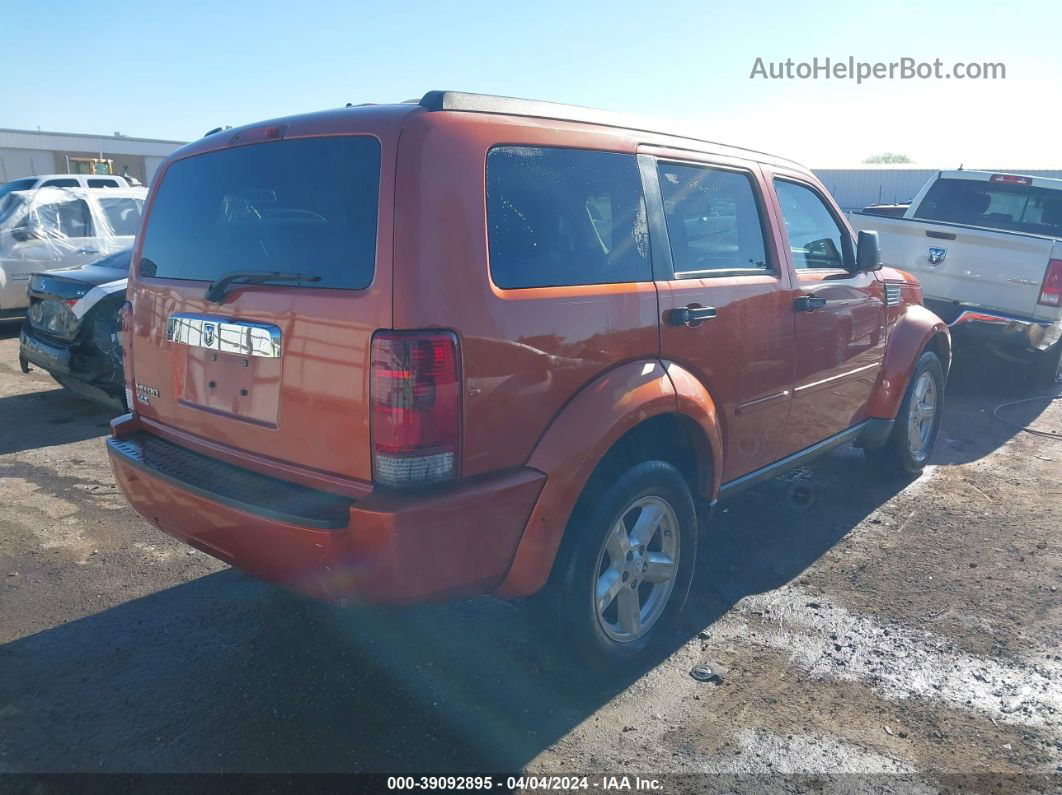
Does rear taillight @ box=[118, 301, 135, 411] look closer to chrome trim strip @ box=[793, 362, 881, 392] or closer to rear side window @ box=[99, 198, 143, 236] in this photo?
chrome trim strip @ box=[793, 362, 881, 392]

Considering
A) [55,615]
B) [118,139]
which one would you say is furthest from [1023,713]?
[118,139]

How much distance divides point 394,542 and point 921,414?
4.45 m

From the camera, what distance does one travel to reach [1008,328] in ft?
23.3

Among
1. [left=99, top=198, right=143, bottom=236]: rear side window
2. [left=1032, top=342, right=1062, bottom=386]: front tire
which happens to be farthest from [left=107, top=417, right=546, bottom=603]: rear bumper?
[left=99, top=198, right=143, bottom=236]: rear side window

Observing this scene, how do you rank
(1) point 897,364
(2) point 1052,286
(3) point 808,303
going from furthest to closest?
(2) point 1052,286
(1) point 897,364
(3) point 808,303

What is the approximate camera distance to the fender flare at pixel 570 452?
8.56 ft

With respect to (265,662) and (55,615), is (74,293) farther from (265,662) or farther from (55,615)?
(265,662)

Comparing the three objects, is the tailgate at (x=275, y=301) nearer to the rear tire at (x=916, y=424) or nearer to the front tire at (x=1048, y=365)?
the rear tire at (x=916, y=424)

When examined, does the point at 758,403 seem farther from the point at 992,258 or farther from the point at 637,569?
the point at 992,258

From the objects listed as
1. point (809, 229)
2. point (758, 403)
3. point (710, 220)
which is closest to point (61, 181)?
point (809, 229)

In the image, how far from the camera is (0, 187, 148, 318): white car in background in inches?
379

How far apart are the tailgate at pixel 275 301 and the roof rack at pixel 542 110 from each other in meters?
0.25

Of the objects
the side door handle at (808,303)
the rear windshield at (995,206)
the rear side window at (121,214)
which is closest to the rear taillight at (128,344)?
the side door handle at (808,303)

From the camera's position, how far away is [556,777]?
101 inches
